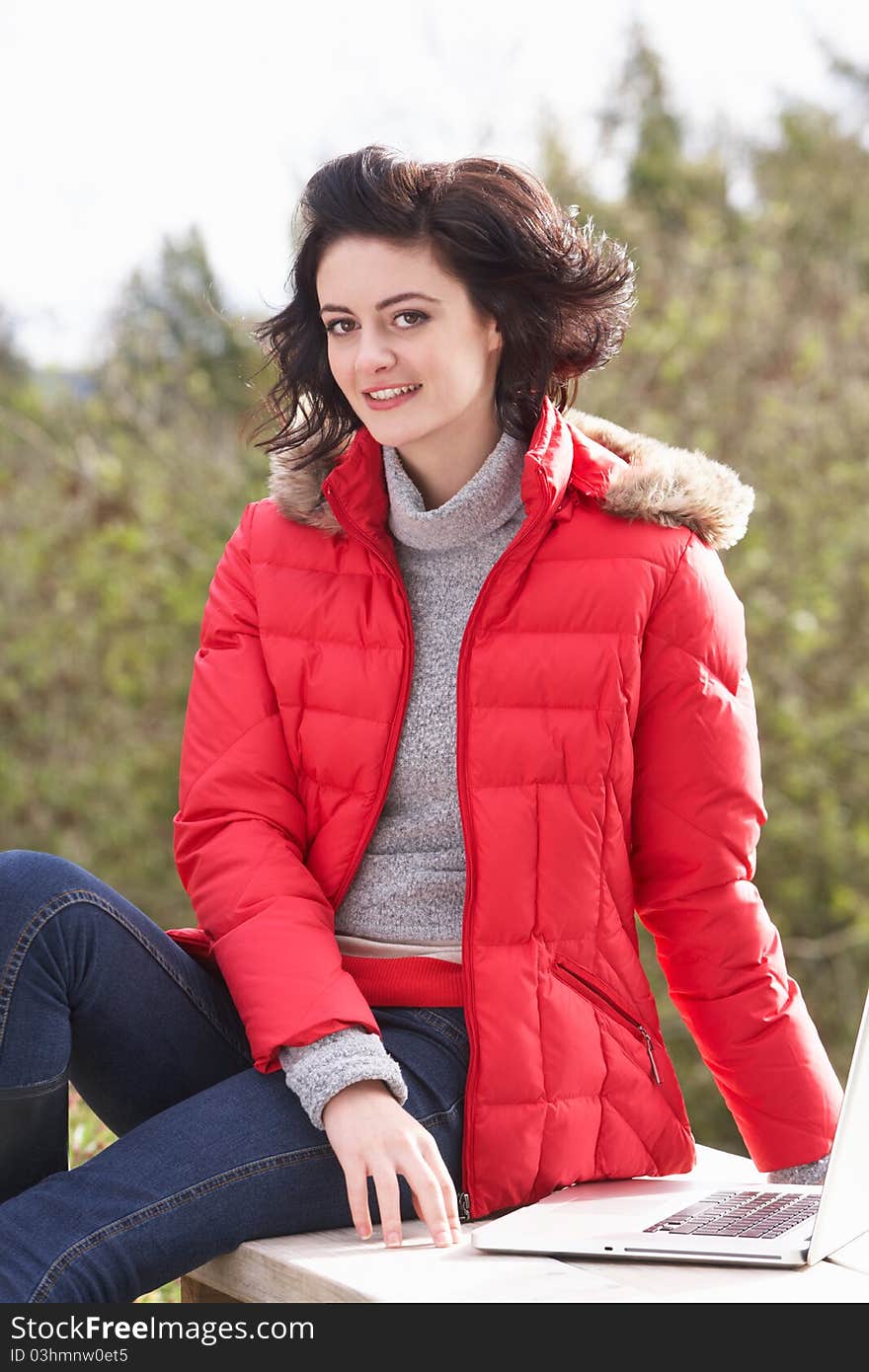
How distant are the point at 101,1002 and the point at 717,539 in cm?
91

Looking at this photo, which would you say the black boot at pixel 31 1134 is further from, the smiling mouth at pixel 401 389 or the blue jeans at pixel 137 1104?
the smiling mouth at pixel 401 389

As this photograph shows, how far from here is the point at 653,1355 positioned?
133cm

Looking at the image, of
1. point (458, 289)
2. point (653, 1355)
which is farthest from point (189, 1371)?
point (458, 289)

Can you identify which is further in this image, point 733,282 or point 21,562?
point 21,562

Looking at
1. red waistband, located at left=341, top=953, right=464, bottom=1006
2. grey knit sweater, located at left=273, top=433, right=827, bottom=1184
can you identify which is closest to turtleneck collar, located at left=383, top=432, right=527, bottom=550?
grey knit sweater, located at left=273, top=433, right=827, bottom=1184

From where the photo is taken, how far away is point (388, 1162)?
1.58 m

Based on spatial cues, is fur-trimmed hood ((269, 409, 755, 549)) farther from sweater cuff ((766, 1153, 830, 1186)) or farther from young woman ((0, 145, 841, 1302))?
sweater cuff ((766, 1153, 830, 1186))

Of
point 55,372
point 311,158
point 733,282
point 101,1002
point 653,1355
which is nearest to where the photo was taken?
point 653,1355

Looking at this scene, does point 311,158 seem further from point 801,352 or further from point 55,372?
point 801,352

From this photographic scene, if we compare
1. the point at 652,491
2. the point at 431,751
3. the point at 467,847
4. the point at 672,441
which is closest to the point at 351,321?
the point at 652,491

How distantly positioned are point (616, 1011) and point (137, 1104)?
22.4 inches

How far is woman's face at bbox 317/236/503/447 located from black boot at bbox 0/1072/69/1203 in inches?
33.5

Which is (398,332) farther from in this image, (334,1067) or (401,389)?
(334,1067)

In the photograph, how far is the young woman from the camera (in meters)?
1.64
